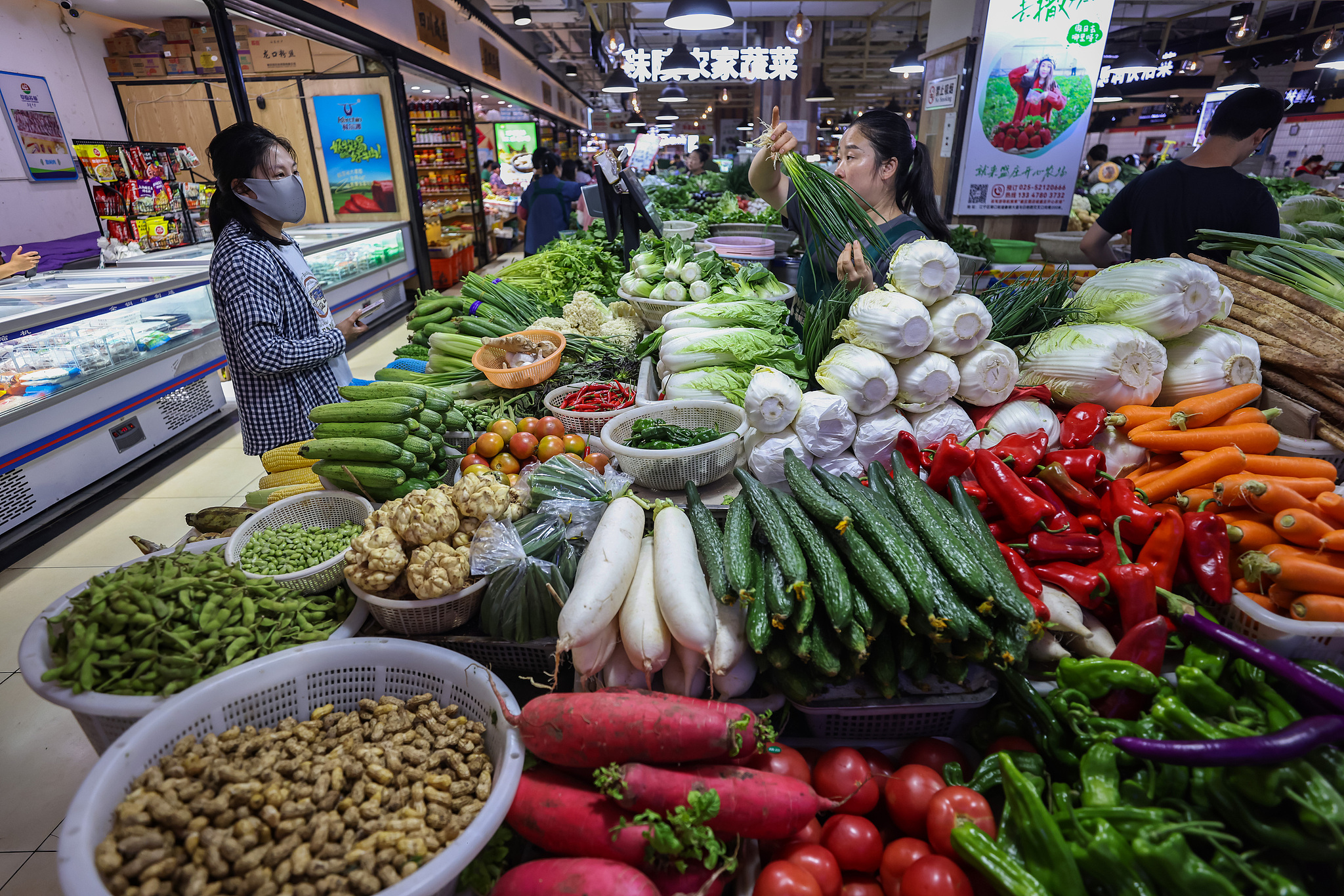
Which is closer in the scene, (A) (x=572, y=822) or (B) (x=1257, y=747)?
(B) (x=1257, y=747)

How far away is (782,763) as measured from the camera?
4.85 ft

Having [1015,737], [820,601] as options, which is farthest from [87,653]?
[1015,737]

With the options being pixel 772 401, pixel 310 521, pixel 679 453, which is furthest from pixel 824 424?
pixel 310 521

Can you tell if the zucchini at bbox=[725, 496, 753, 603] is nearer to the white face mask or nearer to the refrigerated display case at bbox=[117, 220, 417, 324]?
the white face mask

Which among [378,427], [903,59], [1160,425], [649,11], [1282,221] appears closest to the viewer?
[1160,425]

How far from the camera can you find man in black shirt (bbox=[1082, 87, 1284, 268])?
A: 3.45 meters

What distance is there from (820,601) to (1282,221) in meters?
7.60

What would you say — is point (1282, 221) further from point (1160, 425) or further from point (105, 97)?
point (105, 97)

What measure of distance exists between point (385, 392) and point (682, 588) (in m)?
1.52

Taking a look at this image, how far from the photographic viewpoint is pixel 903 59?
37.4 feet

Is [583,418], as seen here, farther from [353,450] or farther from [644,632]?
[644,632]

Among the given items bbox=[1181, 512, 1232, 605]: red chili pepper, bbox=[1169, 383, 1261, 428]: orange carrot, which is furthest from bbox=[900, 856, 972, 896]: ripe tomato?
bbox=[1169, 383, 1261, 428]: orange carrot

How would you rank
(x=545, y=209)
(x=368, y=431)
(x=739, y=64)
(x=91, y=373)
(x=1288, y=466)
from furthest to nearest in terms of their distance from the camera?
(x=739, y=64)
(x=545, y=209)
(x=91, y=373)
(x=368, y=431)
(x=1288, y=466)

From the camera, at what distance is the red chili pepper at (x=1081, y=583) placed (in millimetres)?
1633
